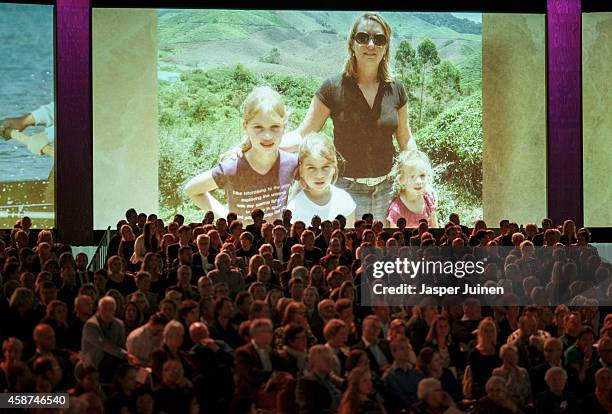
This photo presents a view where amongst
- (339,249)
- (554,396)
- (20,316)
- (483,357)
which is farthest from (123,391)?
(339,249)

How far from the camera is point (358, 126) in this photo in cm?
1916

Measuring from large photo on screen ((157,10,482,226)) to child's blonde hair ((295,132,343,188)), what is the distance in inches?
0.6

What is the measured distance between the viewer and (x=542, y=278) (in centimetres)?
1366

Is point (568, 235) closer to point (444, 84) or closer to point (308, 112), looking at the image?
point (444, 84)

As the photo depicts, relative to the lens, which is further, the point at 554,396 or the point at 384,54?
the point at 384,54

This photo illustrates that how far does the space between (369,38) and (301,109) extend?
1636 mm

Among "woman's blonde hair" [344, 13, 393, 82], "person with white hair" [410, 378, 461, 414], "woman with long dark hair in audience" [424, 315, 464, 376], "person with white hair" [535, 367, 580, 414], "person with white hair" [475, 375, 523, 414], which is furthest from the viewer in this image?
"woman's blonde hair" [344, 13, 393, 82]

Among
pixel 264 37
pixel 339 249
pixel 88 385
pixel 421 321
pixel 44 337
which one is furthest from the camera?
pixel 264 37

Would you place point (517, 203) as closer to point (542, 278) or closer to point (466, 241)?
point (466, 241)

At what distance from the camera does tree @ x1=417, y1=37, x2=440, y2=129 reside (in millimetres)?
19375

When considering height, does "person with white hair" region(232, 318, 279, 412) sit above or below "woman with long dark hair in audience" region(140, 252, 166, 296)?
below

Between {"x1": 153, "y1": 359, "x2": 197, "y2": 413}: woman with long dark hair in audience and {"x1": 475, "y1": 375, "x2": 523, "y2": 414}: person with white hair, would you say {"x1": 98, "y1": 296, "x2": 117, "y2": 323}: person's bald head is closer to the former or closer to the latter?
{"x1": 153, "y1": 359, "x2": 197, "y2": 413}: woman with long dark hair in audience

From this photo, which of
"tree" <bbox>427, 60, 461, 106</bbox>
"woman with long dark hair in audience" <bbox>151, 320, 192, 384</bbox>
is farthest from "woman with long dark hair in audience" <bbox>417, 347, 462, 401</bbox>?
"tree" <bbox>427, 60, 461, 106</bbox>

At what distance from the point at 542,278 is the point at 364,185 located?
591cm
